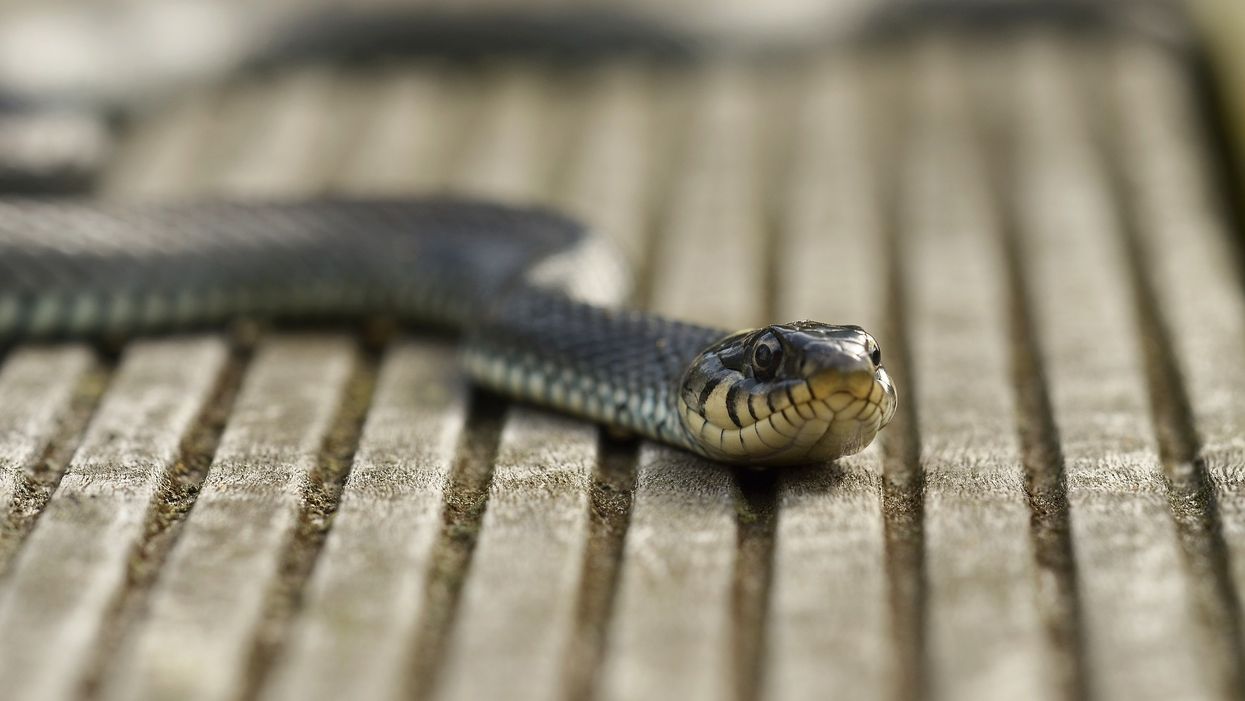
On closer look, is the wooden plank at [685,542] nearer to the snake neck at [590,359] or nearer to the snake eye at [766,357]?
the snake neck at [590,359]

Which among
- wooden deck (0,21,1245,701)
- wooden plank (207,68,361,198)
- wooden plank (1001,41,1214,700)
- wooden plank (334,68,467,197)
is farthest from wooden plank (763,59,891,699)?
wooden plank (207,68,361,198)

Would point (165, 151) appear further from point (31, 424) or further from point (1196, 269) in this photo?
point (1196, 269)

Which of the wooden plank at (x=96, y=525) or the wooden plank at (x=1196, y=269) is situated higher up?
the wooden plank at (x=1196, y=269)

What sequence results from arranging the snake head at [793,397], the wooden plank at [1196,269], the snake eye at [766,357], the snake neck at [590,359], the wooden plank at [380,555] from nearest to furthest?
the wooden plank at [380,555] < the wooden plank at [1196,269] < the snake head at [793,397] < the snake eye at [766,357] < the snake neck at [590,359]

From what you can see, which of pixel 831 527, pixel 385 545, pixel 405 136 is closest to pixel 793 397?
pixel 831 527

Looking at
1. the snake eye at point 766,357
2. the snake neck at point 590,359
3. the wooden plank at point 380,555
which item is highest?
the snake neck at point 590,359

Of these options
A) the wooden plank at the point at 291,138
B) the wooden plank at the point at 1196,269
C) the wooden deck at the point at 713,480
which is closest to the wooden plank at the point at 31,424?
the wooden deck at the point at 713,480

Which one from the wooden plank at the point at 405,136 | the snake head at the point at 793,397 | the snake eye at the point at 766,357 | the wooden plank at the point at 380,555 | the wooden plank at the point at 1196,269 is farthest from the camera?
the wooden plank at the point at 405,136

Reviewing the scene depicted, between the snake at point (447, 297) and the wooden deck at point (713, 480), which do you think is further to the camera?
the snake at point (447, 297)
